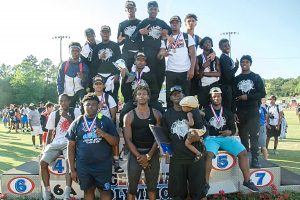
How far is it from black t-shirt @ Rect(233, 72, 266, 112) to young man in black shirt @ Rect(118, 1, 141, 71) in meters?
2.48

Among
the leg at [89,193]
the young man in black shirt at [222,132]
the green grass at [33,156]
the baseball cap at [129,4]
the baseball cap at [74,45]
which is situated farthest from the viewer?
the green grass at [33,156]

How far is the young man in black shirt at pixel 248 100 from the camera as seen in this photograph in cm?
696

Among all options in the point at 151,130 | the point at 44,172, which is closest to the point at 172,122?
the point at 151,130

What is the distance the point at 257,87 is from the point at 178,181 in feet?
9.94

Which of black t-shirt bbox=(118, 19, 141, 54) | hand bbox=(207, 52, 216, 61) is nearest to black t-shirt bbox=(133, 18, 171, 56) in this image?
black t-shirt bbox=(118, 19, 141, 54)

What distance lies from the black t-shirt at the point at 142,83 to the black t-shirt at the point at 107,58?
0.75 meters

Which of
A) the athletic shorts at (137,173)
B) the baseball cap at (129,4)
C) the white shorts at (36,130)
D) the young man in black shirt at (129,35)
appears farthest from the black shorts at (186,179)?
the white shorts at (36,130)

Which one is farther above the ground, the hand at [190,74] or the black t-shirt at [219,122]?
the hand at [190,74]

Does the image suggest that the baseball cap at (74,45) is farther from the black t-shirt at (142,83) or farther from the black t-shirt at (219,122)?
the black t-shirt at (219,122)

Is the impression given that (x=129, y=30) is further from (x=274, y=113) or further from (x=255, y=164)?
(x=274, y=113)

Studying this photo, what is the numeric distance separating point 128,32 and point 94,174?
3.80 metres

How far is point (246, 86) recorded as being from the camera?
23.2 ft

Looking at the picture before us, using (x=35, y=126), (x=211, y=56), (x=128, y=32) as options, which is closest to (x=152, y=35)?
(x=128, y=32)

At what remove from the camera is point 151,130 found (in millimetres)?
5254
